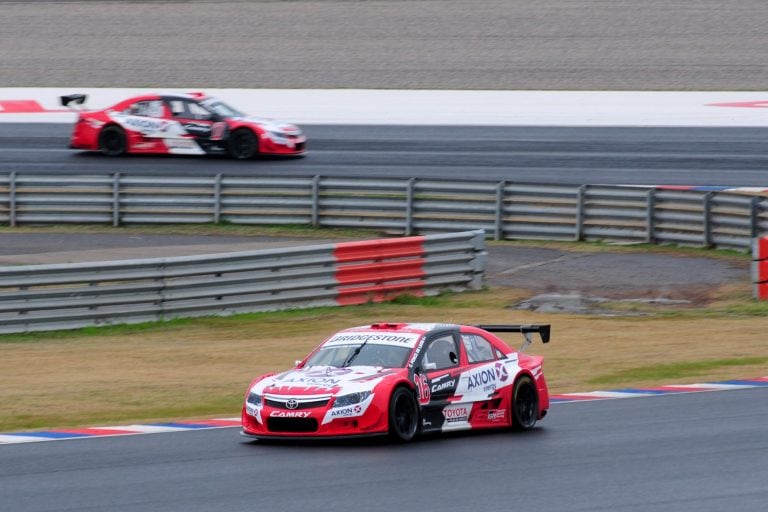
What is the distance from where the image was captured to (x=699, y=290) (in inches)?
904

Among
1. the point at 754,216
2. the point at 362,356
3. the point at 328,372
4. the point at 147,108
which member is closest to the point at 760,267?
the point at 754,216

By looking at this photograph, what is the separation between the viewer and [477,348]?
1357cm

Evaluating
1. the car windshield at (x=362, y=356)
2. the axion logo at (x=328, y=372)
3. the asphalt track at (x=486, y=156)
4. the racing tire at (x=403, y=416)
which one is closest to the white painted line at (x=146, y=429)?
the car windshield at (x=362, y=356)

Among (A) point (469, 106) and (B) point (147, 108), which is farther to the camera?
(A) point (469, 106)

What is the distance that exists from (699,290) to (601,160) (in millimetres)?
8788

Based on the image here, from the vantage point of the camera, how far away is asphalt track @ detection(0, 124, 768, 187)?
3031cm

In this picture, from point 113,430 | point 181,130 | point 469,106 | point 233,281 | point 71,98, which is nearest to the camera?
point 113,430

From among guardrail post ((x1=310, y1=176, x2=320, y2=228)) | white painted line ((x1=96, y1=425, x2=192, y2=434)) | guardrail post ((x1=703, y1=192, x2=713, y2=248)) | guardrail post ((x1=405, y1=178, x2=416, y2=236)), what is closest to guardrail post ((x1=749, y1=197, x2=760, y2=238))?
guardrail post ((x1=703, y1=192, x2=713, y2=248))

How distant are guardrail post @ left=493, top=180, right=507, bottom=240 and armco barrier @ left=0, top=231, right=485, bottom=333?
3955 mm

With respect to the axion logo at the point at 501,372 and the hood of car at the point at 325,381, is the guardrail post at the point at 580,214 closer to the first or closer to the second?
the axion logo at the point at 501,372

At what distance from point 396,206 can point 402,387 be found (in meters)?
15.7

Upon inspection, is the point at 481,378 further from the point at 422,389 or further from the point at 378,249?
the point at 378,249

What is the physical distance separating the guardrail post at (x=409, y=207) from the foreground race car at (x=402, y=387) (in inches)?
533

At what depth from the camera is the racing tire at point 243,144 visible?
3153 cm
